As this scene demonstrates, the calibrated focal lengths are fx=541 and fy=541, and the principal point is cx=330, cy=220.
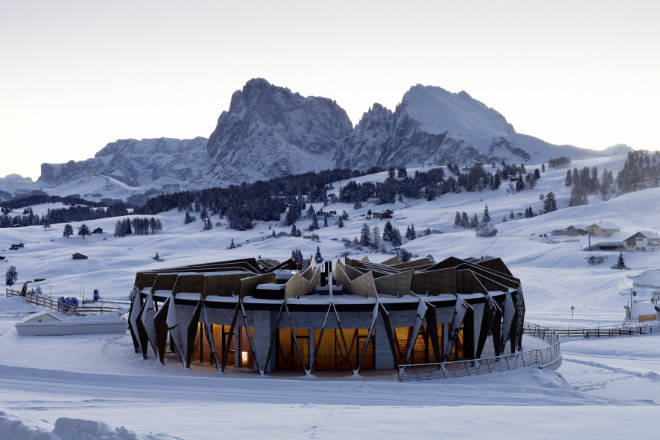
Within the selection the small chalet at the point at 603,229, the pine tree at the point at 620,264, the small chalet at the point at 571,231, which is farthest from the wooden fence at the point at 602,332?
the small chalet at the point at 571,231

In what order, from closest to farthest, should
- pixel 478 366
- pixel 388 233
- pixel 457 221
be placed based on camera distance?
pixel 478 366 → pixel 388 233 → pixel 457 221

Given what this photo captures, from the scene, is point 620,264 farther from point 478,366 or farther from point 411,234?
point 478,366

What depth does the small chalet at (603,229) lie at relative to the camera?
119688 mm

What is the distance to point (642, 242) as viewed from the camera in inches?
4178

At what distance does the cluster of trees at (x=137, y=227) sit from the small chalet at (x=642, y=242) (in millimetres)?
129818

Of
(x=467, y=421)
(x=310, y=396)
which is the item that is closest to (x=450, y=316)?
(x=310, y=396)

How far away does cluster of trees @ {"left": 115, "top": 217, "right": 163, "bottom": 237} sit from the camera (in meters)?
163

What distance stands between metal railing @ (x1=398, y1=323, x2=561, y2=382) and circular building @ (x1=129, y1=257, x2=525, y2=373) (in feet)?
2.08

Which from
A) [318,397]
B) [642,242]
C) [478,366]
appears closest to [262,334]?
[318,397]

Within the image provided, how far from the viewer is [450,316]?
2622cm

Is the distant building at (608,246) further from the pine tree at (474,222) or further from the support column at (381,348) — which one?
the support column at (381,348)

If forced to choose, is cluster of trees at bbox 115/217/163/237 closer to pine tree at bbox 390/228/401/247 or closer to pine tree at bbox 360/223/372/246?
pine tree at bbox 360/223/372/246

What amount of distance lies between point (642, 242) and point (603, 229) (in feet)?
47.8

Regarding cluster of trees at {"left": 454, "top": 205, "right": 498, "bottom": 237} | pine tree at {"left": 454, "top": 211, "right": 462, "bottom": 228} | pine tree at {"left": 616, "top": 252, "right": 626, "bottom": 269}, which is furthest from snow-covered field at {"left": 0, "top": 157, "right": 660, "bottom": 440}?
pine tree at {"left": 454, "top": 211, "right": 462, "bottom": 228}
